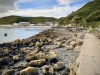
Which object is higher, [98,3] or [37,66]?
[98,3]

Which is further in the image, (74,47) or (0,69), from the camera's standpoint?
(74,47)

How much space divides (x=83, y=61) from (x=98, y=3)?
117 m

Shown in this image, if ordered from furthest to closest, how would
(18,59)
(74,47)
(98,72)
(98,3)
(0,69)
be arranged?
(98,3)
(74,47)
(18,59)
(0,69)
(98,72)

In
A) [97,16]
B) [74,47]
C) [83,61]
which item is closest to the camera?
[83,61]

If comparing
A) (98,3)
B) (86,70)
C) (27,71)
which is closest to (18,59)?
(27,71)

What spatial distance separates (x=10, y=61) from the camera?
1104 cm

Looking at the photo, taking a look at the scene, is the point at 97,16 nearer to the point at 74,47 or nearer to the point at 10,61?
the point at 74,47

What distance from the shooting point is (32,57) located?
34.4ft

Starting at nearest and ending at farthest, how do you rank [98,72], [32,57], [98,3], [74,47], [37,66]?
[98,72], [37,66], [32,57], [74,47], [98,3]

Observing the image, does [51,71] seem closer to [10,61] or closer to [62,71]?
[62,71]

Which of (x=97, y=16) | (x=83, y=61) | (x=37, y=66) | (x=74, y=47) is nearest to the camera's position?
(x=83, y=61)

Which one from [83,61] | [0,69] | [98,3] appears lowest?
[0,69]

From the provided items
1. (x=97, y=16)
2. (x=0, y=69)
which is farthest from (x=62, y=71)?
(x=97, y=16)

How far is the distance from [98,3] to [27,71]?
11722 cm
